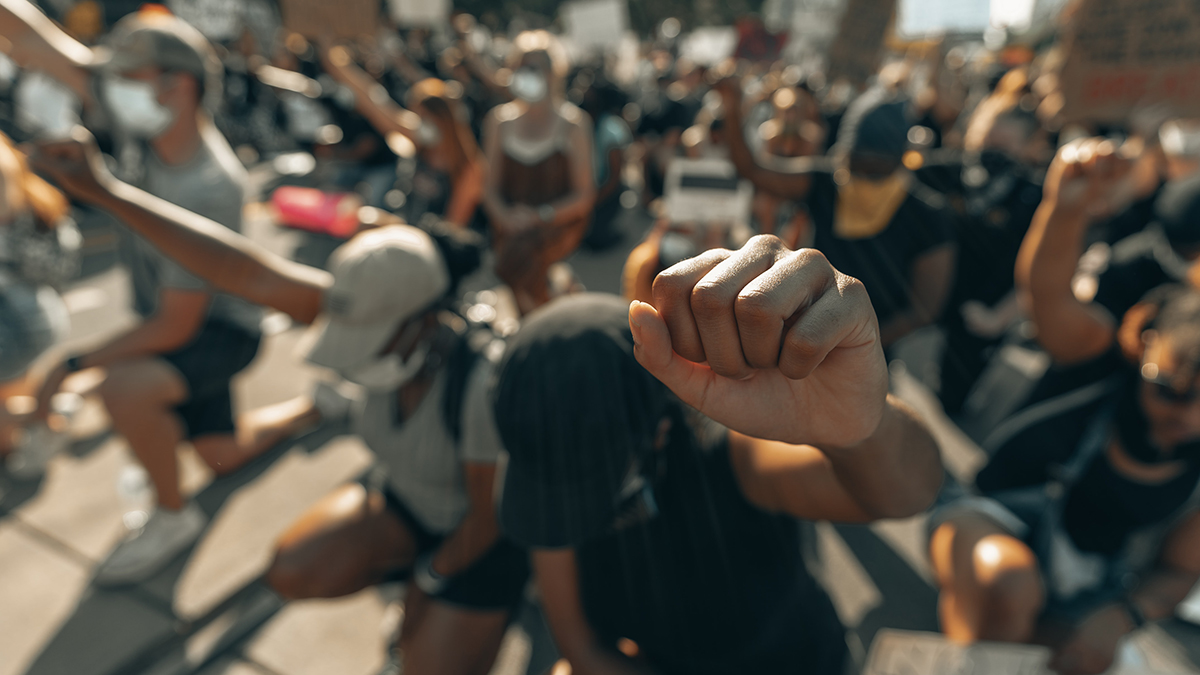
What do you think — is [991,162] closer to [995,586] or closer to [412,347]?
[995,586]

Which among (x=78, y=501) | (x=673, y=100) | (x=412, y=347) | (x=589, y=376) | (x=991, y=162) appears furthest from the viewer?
(x=673, y=100)

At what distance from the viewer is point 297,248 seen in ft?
21.3

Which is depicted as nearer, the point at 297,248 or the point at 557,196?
the point at 557,196

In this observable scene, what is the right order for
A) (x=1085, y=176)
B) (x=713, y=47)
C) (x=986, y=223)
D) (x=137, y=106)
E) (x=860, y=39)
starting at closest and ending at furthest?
1. (x=1085, y=176)
2. (x=137, y=106)
3. (x=986, y=223)
4. (x=860, y=39)
5. (x=713, y=47)

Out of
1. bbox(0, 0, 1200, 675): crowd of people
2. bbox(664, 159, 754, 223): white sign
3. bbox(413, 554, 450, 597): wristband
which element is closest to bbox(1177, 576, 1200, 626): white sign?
bbox(0, 0, 1200, 675): crowd of people

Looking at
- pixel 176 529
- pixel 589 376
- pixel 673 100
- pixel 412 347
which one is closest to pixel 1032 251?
pixel 589 376

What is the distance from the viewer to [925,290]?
9.16 feet

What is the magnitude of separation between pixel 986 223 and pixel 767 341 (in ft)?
11.0

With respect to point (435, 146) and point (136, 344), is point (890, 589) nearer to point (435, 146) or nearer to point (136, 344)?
point (136, 344)

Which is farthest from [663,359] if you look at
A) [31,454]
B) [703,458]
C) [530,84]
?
[31,454]

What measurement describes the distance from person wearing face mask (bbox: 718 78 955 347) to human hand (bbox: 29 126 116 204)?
2.42 meters

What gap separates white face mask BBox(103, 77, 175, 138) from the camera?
91.1 inches

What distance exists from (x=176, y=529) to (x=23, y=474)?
1129 mm

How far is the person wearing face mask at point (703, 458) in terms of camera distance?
619 mm
